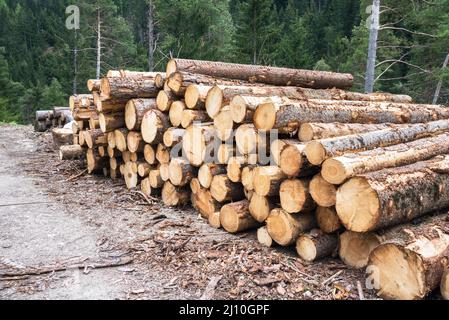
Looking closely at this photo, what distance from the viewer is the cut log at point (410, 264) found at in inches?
123

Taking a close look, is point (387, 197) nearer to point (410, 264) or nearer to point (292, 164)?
point (410, 264)

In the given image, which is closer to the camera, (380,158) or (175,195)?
(380,158)

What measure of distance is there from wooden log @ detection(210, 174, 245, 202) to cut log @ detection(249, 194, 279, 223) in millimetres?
391

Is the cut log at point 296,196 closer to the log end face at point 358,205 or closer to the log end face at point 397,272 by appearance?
the log end face at point 358,205

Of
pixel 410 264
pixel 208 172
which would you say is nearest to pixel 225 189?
pixel 208 172

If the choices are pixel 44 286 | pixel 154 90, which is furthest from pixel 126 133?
pixel 44 286

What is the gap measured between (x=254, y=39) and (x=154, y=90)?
13.2 metres

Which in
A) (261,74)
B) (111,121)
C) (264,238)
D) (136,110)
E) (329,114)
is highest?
(261,74)

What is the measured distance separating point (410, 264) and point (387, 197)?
0.60m

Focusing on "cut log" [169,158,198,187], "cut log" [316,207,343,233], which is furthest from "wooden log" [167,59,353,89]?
"cut log" [316,207,343,233]

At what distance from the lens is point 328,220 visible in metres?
4.06

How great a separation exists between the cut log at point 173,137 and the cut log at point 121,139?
115cm

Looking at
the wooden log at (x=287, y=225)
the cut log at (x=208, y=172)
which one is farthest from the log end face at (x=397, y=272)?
the cut log at (x=208, y=172)
